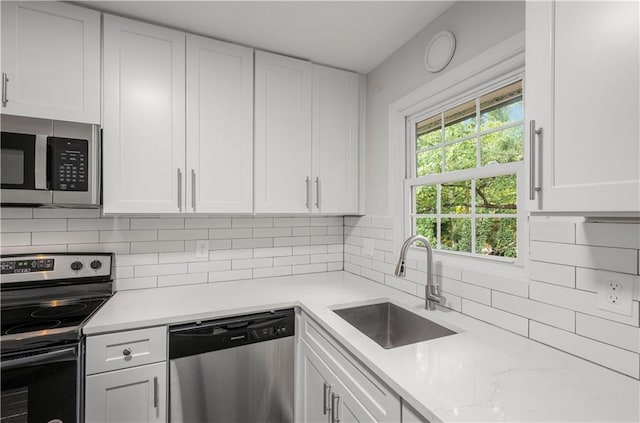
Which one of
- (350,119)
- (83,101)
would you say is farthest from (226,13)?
(350,119)

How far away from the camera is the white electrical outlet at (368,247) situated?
2174 mm

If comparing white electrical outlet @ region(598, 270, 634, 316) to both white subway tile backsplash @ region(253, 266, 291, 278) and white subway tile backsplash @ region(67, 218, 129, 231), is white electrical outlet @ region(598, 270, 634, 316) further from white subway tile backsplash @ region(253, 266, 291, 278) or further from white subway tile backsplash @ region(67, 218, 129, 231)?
white subway tile backsplash @ region(67, 218, 129, 231)

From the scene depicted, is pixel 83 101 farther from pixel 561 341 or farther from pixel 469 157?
pixel 561 341

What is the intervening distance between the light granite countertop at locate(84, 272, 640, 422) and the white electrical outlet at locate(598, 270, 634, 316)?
7.6 inches

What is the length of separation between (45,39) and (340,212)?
1796 millimetres

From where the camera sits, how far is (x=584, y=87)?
74 cm

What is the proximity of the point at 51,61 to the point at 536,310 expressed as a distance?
235 centimetres

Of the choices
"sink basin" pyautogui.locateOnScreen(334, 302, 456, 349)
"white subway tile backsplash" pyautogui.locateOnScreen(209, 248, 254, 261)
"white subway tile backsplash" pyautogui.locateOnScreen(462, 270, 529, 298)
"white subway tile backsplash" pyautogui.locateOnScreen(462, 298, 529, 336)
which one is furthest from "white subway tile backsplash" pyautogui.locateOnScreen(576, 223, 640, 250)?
"white subway tile backsplash" pyautogui.locateOnScreen(209, 248, 254, 261)

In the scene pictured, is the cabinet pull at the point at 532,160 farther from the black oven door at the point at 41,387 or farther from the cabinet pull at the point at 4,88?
the cabinet pull at the point at 4,88

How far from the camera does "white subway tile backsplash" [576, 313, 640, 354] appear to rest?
0.90m

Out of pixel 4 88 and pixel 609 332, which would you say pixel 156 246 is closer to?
pixel 4 88

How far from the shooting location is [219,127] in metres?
1.82

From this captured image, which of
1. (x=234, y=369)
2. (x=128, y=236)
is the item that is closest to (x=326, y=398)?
(x=234, y=369)

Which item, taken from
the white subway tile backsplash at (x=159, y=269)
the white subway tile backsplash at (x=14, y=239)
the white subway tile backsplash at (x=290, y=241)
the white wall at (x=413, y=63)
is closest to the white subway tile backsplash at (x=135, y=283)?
the white subway tile backsplash at (x=159, y=269)
